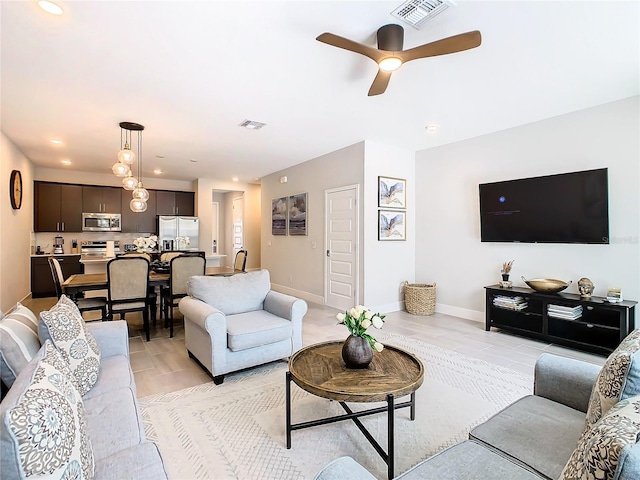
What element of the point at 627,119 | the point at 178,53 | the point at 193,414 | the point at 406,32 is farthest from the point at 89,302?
the point at 627,119

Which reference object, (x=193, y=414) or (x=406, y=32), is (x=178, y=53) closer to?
(x=406, y=32)

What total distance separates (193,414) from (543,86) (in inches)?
165

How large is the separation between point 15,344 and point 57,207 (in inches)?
285

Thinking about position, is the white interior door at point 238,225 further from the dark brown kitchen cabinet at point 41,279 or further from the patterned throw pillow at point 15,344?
the patterned throw pillow at point 15,344

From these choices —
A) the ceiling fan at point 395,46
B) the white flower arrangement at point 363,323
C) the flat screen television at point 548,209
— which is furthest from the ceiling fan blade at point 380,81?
the flat screen television at point 548,209

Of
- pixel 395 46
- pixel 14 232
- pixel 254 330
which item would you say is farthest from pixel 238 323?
pixel 14 232

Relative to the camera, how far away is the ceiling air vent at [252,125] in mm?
4254

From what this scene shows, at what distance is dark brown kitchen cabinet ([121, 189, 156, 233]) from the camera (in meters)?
7.94

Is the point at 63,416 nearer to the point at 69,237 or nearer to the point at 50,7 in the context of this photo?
the point at 50,7

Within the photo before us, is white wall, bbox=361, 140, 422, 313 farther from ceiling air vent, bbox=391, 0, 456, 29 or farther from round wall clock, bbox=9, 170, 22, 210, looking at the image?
round wall clock, bbox=9, 170, 22, 210

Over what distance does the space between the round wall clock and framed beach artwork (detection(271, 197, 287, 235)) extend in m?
4.40

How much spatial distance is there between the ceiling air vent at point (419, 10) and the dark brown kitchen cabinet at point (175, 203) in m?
7.67

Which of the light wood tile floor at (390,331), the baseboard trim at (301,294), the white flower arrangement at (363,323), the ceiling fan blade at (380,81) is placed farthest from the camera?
the baseboard trim at (301,294)

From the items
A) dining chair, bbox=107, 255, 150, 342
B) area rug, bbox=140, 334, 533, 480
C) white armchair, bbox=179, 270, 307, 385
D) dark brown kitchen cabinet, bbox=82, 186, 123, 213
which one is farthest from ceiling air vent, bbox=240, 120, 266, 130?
dark brown kitchen cabinet, bbox=82, 186, 123, 213
